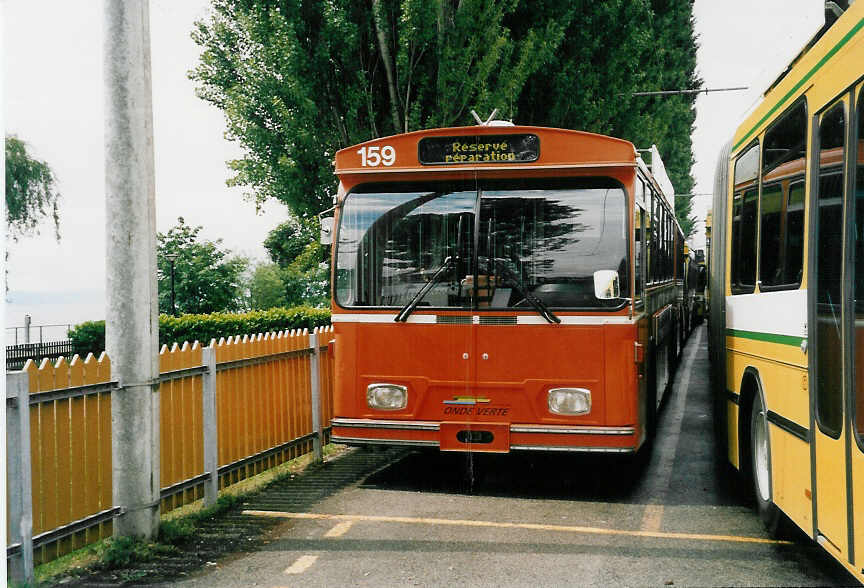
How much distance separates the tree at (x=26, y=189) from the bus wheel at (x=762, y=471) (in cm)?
2619

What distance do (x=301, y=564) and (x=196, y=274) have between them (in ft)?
146

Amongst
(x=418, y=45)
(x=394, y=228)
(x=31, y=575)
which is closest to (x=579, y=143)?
(x=394, y=228)

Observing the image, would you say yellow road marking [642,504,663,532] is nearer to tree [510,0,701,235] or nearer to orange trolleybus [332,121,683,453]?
orange trolleybus [332,121,683,453]

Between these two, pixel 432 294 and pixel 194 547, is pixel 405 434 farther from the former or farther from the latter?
pixel 194 547

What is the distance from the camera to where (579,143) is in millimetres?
7402

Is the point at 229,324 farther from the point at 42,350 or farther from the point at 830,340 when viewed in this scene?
the point at 830,340

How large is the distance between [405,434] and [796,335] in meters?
3.49

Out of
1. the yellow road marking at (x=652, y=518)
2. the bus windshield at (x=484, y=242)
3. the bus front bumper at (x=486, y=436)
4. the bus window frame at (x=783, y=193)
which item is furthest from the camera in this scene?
the bus windshield at (x=484, y=242)

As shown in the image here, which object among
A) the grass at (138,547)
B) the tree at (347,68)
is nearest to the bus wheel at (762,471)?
the grass at (138,547)

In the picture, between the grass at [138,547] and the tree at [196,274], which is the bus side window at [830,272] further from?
the tree at [196,274]

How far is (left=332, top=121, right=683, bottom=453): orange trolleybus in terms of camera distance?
7.25m

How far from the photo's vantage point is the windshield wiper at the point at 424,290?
24.7 ft

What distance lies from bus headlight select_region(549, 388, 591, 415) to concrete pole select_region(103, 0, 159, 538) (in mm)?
3204

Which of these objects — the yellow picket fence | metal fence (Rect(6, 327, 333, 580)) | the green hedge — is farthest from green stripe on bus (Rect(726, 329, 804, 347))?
the green hedge
